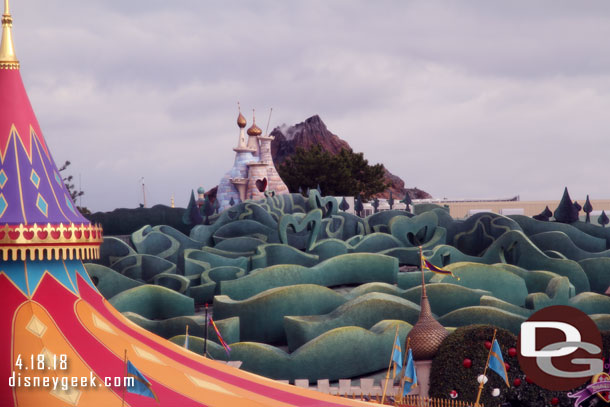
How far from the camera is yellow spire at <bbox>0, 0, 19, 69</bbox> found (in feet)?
46.0

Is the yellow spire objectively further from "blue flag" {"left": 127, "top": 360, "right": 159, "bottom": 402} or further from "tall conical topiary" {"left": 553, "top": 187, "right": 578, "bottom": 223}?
"tall conical topiary" {"left": 553, "top": 187, "right": 578, "bottom": 223}

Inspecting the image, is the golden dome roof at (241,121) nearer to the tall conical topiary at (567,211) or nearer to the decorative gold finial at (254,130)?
the decorative gold finial at (254,130)

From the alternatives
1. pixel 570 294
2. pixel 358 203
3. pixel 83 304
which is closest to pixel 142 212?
pixel 358 203

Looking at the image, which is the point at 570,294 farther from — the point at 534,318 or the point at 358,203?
the point at 358,203

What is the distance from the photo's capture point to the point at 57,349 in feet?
42.7

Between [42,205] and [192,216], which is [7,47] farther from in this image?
[192,216]

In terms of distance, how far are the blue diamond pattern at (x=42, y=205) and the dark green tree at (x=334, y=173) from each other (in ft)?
204

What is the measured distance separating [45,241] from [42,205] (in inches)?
27.1

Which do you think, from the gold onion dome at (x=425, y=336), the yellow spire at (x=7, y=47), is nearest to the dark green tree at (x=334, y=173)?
the gold onion dome at (x=425, y=336)

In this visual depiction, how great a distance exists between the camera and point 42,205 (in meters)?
13.4

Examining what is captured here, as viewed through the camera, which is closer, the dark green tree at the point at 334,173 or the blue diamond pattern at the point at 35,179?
the blue diamond pattern at the point at 35,179

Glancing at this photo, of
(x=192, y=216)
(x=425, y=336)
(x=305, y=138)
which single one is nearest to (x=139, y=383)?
(x=425, y=336)

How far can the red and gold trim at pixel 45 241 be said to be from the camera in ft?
42.3

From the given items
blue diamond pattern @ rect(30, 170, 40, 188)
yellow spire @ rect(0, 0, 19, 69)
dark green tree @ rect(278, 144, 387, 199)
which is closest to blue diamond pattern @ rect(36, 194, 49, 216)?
blue diamond pattern @ rect(30, 170, 40, 188)
